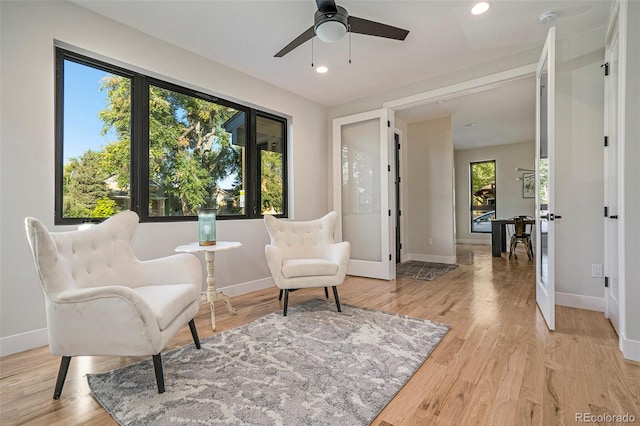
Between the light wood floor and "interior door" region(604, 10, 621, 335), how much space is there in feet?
0.82

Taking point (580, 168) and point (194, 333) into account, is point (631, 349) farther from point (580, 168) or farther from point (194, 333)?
point (194, 333)

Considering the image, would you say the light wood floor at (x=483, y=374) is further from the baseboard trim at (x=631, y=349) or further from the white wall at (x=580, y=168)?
the white wall at (x=580, y=168)

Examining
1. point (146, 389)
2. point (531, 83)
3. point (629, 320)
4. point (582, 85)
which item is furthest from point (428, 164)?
point (146, 389)

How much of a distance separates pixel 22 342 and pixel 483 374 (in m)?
3.10

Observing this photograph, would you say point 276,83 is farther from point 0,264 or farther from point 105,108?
point 0,264

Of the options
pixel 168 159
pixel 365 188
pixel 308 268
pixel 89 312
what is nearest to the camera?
pixel 89 312

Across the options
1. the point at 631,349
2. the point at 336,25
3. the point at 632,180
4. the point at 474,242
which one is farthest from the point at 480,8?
the point at 474,242

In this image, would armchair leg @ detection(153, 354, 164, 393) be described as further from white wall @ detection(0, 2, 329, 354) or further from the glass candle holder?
white wall @ detection(0, 2, 329, 354)

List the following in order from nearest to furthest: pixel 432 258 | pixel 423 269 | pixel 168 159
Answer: pixel 168 159, pixel 423 269, pixel 432 258

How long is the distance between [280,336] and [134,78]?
2.72 metres

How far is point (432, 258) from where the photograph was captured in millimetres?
5746

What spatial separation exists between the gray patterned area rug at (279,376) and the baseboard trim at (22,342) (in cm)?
90

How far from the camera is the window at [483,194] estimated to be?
8.41m

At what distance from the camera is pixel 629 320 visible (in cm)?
190
